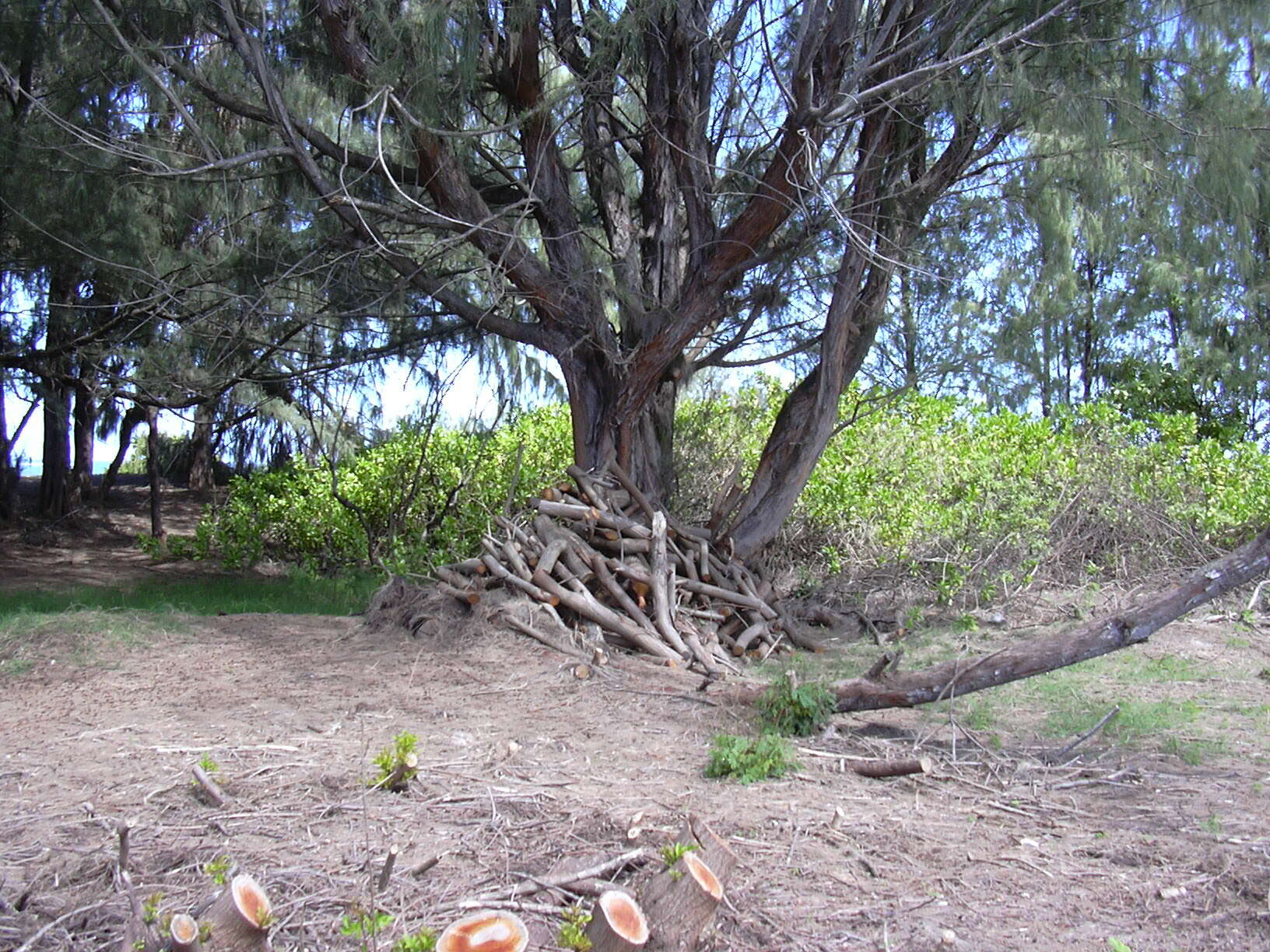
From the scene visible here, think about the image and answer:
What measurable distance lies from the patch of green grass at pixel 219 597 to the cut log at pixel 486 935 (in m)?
5.58

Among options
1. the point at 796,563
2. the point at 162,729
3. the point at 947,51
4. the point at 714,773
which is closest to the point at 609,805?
the point at 714,773

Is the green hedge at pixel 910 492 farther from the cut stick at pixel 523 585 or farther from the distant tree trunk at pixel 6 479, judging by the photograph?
the distant tree trunk at pixel 6 479

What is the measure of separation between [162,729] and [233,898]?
2479 millimetres

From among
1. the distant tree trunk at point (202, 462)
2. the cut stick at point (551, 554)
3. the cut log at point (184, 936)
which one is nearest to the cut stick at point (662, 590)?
the cut stick at point (551, 554)

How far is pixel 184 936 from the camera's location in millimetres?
2477

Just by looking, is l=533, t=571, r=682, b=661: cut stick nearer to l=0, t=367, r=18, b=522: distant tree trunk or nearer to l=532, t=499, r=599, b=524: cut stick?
l=532, t=499, r=599, b=524: cut stick

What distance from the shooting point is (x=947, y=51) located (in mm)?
6422

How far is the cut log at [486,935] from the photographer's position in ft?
8.38

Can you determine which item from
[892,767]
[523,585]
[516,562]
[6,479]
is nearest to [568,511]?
[516,562]

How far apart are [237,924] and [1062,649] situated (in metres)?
3.60

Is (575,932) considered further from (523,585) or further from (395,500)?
(395,500)

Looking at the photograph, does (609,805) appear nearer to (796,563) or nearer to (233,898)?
(233,898)

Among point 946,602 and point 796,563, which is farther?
point 796,563

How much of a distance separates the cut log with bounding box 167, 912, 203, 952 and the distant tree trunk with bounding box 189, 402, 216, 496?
1325cm
